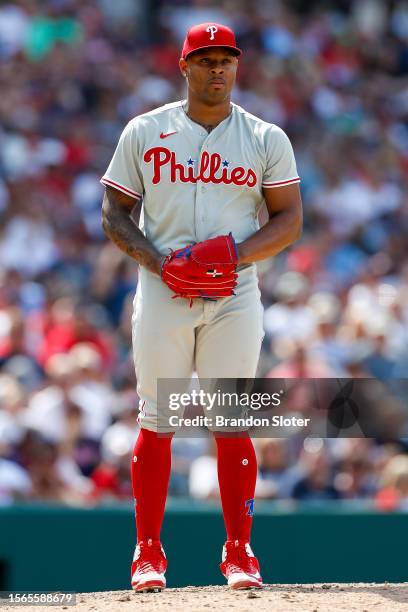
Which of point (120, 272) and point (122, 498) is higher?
point (120, 272)

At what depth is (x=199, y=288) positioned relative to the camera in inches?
181

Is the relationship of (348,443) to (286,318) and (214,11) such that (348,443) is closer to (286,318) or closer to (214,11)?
(286,318)

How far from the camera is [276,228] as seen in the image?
4742mm

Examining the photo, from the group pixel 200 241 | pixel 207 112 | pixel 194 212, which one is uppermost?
pixel 207 112

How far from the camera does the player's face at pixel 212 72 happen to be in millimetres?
4625

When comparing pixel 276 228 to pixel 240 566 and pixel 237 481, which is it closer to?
pixel 237 481

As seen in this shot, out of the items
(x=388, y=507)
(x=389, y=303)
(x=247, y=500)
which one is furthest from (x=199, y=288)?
(x=389, y=303)

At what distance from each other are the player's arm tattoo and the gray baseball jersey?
0.06 meters

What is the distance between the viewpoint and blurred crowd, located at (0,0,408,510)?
299 inches

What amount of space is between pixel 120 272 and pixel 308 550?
378cm

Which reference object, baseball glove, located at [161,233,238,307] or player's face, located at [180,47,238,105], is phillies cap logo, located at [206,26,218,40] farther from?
baseball glove, located at [161,233,238,307]

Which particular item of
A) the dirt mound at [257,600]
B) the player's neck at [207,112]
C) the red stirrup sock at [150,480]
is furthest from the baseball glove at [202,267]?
the dirt mound at [257,600]

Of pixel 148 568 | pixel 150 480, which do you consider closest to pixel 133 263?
pixel 150 480

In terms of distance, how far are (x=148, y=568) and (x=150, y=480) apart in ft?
1.07
